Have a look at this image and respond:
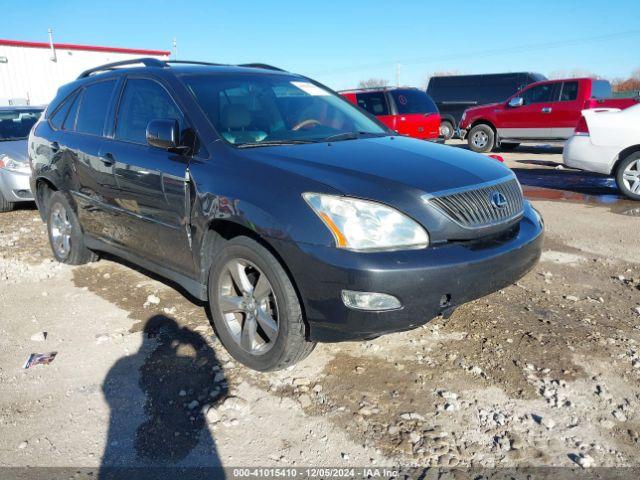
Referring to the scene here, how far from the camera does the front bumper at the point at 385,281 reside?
2527 millimetres

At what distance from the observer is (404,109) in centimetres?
1256

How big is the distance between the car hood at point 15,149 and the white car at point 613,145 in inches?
330

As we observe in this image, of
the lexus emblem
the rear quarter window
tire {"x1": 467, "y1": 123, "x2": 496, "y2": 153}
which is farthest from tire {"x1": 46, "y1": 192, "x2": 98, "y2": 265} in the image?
the rear quarter window

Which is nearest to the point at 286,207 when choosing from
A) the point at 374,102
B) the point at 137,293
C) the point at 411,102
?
the point at 137,293

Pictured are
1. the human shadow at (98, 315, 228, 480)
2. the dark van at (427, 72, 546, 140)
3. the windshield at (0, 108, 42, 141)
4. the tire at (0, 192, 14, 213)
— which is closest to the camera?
the human shadow at (98, 315, 228, 480)

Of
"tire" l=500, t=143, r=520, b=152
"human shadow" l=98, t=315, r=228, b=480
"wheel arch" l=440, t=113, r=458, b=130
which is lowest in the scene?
"human shadow" l=98, t=315, r=228, b=480

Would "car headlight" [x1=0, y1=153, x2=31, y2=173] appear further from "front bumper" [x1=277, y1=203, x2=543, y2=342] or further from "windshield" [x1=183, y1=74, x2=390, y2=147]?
"front bumper" [x1=277, y1=203, x2=543, y2=342]

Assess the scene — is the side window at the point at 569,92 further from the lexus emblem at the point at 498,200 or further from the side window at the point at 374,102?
the lexus emblem at the point at 498,200

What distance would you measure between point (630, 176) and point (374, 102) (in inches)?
254

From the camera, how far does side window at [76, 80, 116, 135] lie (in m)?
4.28

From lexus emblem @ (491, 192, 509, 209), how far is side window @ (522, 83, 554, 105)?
11987mm

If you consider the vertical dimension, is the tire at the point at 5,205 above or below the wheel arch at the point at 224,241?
below

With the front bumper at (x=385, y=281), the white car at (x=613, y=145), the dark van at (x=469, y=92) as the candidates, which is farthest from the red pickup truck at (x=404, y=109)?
the front bumper at (x=385, y=281)

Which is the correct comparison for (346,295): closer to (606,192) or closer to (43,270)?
(43,270)
